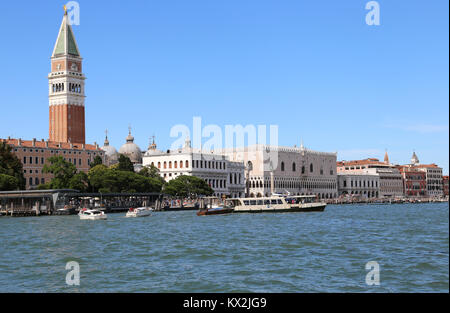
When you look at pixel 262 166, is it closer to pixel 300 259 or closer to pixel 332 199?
pixel 332 199

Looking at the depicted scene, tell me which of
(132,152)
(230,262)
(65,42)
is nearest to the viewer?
(230,262)

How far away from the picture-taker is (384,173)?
13438 centimetres

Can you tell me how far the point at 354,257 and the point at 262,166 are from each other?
83462 mm

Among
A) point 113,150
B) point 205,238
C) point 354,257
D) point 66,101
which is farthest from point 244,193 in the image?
point 354,257

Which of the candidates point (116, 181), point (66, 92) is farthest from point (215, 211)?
point (66, 92)

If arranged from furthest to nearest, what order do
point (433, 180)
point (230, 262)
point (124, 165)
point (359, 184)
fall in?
point (433, 180) → point (359, 184) → point (124, 165) → point (230, 262)

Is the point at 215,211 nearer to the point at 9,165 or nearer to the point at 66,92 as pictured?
the point at 9,165

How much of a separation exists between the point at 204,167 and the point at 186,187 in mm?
13233

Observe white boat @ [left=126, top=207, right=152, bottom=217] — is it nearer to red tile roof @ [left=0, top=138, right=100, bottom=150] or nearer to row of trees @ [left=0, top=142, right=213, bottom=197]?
row of trees @ [left=0, top=142, right=213, bottom=197]

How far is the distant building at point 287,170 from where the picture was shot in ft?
335

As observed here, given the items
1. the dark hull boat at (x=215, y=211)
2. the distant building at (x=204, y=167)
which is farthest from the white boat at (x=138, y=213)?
the distant building at (x=204, y=167)

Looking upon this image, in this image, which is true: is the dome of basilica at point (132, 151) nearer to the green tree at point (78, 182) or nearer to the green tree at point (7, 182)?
the green tree at point (78, 182)

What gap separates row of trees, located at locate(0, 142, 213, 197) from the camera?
Answer: 204ft
